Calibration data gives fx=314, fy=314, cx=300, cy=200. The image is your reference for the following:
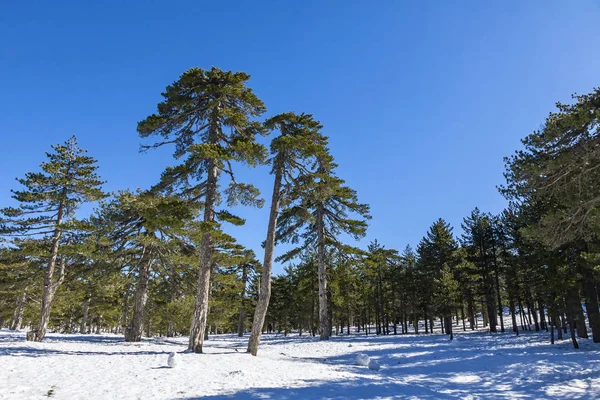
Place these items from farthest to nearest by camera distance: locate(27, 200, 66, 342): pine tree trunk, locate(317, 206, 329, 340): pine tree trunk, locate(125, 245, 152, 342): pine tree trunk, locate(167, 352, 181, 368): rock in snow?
locate(317, 206, 329, 340): pine tree trunk → locate(125, 245, 152, 342): pine tree trunk → locate(27, 200, 66, 342): pine tree trunk → locate(167, 352, 181, 368): rock in snow

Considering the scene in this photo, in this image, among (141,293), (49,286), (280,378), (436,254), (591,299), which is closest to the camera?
(280,378)

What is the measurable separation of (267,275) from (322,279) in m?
10.4

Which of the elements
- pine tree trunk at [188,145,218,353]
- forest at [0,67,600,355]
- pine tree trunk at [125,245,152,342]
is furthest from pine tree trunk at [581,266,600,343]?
pine tree trunk at [125,245,152,342]

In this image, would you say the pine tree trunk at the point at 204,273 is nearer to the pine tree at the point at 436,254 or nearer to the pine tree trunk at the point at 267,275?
Answer: the pine tree trunk at the point at 267,275

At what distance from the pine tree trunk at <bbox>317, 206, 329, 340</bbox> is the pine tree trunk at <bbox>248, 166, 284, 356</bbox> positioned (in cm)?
916

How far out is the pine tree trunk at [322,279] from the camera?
24.4 meters

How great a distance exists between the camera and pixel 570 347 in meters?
20.5

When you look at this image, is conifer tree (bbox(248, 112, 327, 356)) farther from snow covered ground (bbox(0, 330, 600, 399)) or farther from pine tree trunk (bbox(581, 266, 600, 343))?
pine tree trunk (bbox(581, 266, 600, 343))

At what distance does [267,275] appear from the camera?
614 inches

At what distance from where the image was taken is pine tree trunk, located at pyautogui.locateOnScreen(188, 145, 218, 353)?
1448 cm

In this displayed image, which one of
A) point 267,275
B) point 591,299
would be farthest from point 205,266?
point 591,299

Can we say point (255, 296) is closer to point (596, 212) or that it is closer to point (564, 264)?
point (564, 264)

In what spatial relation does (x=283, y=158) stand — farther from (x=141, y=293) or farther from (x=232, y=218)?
(x=141, y=293)

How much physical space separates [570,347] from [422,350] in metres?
9.54
